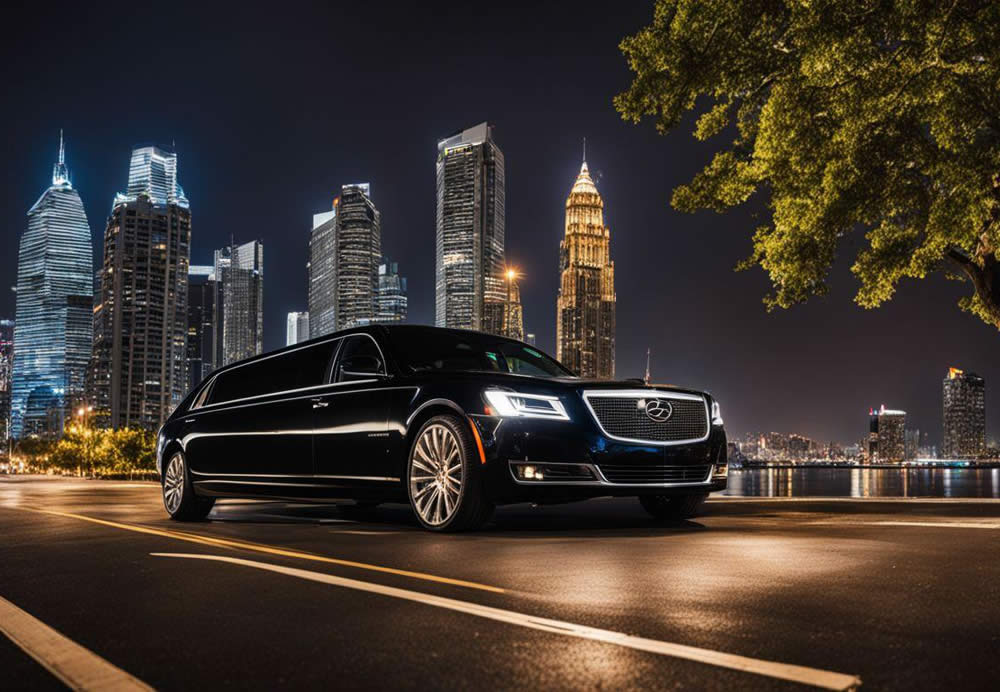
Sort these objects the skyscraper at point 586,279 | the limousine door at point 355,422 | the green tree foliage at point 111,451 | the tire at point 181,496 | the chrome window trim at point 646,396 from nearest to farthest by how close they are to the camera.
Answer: the chrome window trim at point 646,396 → the limousine door at point 355,422 → the tire at point 181,496 → the green tree foliage at point 111,451 → the skyscraper at point 586,279

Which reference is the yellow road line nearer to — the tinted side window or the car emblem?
the tinted side window

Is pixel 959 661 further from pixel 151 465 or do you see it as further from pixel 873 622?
pixel 151 465

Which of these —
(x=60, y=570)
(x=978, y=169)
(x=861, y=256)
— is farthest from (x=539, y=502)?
(x=861, y=256)

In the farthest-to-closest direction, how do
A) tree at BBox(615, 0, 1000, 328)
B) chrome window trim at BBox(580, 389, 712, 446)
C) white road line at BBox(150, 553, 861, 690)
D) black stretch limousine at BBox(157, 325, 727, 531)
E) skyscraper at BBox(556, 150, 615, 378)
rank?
skyscraper at BBox(556, 150, 615, 378), tree at BBox(615, 0, 1000, 328), chrome window trim at BBox(580, 389, 712, 446), black stretch limousine at BBox(157, 325, 727, 531), white road line at BBox(150, 553, 861, 690)

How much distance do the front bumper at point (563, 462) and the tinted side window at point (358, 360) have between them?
→ 154cm

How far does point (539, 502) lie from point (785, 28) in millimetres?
10677

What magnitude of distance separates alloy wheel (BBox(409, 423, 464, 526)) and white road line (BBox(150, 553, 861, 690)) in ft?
8.42

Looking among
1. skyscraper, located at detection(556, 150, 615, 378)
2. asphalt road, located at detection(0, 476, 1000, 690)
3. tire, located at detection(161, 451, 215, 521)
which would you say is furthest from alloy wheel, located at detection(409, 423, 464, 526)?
skyscraper, located at detection(556, 150, 615, 378)

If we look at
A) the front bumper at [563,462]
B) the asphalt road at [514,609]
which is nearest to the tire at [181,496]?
the asphalt road at [514,609]

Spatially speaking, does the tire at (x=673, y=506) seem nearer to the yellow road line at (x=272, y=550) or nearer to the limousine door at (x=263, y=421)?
the limousine door at (x=263, y=421)

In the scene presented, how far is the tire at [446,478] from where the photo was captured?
755 cm

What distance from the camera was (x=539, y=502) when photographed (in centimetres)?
762

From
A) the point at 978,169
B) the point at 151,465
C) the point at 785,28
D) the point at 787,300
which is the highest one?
the point at 785,28

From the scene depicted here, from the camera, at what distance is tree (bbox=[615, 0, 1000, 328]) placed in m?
13.0
